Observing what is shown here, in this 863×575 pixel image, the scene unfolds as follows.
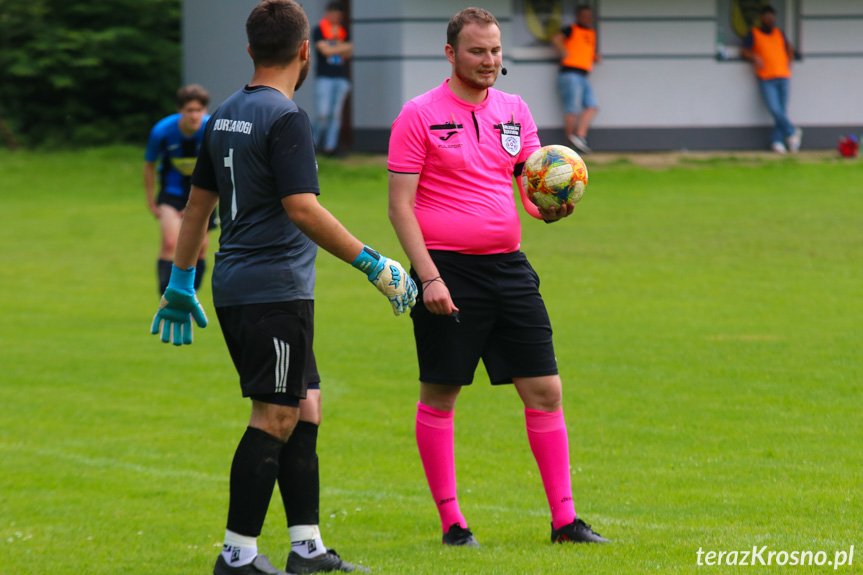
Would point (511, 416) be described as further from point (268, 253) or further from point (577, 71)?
point (577, 71)

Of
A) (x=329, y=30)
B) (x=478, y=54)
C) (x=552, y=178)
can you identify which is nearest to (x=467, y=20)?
(x=478, y=54)

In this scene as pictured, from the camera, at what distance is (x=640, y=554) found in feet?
16.0

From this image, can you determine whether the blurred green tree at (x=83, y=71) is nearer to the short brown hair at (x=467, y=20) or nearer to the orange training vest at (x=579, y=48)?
the orange training vest at (x=579, y=48)

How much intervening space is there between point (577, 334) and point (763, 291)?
2762 mm

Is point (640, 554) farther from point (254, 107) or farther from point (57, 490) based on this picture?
point (57, 490)

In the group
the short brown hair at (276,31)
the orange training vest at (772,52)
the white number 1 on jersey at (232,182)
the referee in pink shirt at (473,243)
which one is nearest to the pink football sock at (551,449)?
the referee in pink shirt at (473,243)

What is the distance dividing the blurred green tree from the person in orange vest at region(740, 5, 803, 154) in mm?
15460

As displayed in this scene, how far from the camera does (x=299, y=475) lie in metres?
4.82

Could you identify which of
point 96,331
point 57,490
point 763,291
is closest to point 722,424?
point 57,490

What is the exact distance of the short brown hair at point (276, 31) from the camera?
4.53m

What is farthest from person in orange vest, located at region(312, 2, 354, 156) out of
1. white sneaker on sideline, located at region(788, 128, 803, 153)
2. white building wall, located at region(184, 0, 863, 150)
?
white sneaker on sideline, located at region(788, 128, 803, 153)

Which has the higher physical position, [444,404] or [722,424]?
[444,404]

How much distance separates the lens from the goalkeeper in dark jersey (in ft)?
14.6

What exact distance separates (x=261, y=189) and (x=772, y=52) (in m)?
20.0
